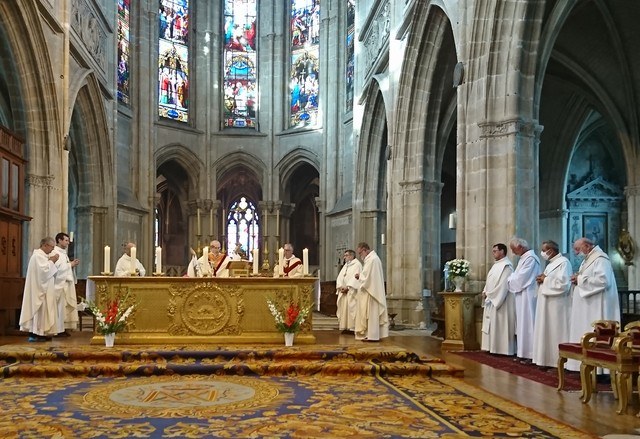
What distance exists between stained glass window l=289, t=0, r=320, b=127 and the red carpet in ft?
65.8

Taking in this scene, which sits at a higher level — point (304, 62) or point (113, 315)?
point (304, 62)

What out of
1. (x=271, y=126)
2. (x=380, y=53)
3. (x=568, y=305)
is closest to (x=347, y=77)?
(x=271, y=126)

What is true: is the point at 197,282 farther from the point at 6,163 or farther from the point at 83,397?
the point at 6,163

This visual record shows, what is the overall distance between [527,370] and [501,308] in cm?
176

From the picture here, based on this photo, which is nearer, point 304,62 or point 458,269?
point 458,269

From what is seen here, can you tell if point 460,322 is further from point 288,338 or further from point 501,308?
point 288,338

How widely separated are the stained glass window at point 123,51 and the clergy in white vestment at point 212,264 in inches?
615

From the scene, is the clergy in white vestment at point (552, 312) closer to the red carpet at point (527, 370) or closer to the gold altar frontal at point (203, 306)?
the red carpet at point (527, 370)

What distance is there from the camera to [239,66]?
30.7m

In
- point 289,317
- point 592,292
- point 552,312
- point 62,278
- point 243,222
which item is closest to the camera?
point 592,292

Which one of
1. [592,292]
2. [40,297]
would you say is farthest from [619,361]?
[40,297]

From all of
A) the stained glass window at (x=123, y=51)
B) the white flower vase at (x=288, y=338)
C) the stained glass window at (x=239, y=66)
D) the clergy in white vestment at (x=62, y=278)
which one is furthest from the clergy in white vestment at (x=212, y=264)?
the stained glass window at (x=239, y=66)

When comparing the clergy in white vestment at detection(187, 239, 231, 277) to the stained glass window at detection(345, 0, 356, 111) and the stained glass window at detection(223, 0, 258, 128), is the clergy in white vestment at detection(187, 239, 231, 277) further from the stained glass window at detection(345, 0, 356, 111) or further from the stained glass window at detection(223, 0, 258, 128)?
the stained glass window at detection(223, 0, 258, 128)

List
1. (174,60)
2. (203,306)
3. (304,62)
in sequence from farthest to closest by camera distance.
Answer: (304,62)
(174,60)
(203,306)
